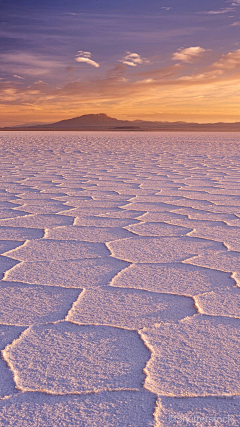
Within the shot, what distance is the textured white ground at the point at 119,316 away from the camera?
0.94 metres

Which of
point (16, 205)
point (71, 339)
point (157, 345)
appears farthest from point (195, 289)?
point (16, 205)

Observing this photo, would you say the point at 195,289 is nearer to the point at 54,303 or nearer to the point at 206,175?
the point at 54,303

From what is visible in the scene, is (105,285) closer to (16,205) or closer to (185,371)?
(185,371)

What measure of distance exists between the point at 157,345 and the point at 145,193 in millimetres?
2484

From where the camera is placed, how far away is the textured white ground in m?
0.94

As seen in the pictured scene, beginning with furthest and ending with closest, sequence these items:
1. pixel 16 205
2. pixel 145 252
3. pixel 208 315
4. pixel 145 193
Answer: pixel 145 193 < pixel 16 205 < pixel 145 252 < pixel 208 315

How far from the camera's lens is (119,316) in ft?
4.42

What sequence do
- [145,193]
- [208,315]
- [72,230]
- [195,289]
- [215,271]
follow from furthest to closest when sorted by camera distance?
1. [145,193]
2. [72,230]
3. [215,271]
4. [195,289]
5. [208,315]

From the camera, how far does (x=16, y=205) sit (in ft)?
9.99

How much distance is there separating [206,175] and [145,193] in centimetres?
159

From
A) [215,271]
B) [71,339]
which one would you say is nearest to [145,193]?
[215,271]

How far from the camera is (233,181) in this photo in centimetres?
430

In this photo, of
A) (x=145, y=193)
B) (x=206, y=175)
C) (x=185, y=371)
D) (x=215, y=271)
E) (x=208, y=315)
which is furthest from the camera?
(x=206, y=175)

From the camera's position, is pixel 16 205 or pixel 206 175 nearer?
pixel 16 205
